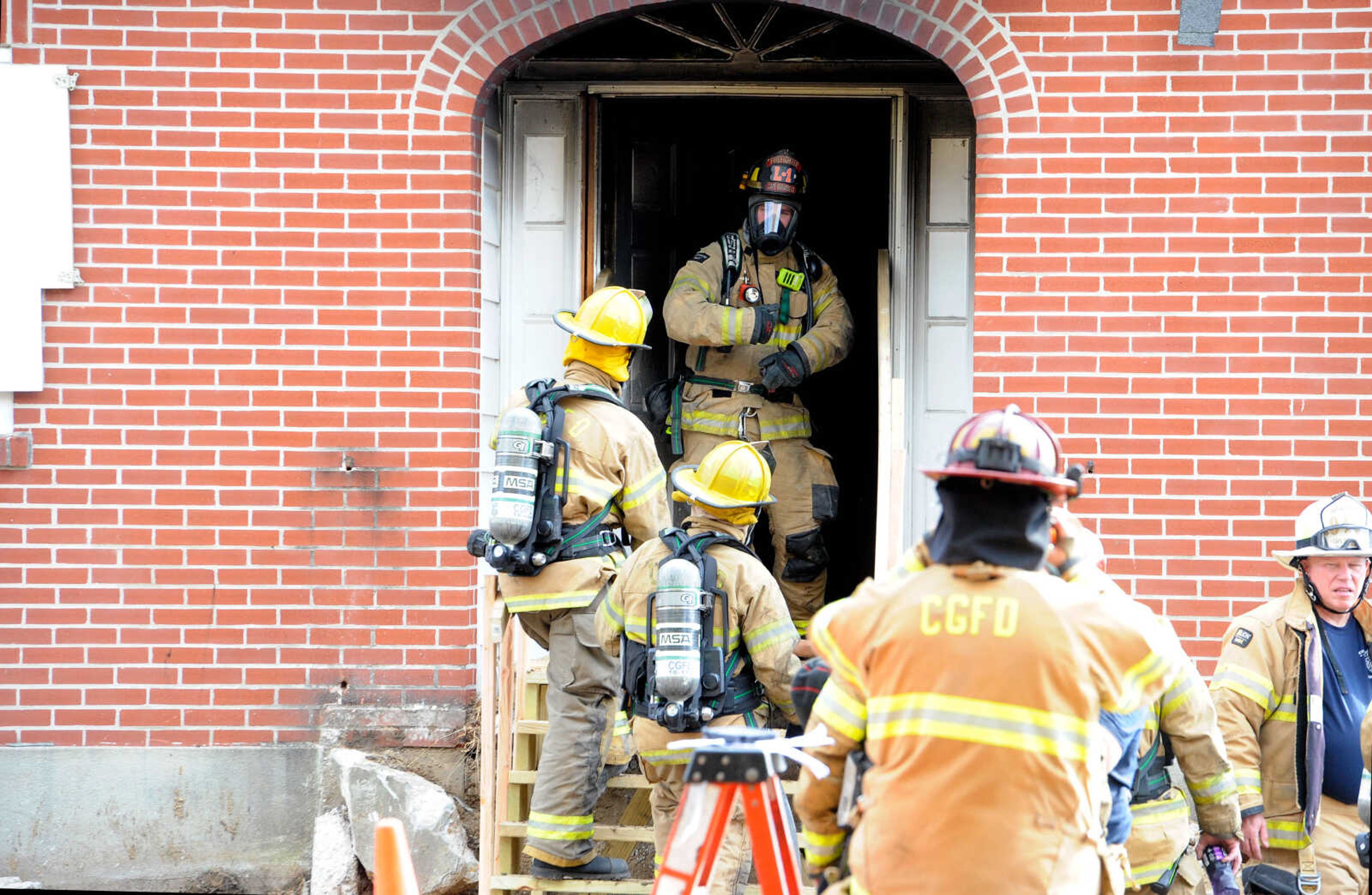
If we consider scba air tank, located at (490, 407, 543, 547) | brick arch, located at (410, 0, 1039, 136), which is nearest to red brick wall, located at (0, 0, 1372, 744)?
brick arch, located at (410, 0, 1039, 136)

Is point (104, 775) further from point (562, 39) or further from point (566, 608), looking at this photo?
point (562, 39)

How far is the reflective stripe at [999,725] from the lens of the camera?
2.83m

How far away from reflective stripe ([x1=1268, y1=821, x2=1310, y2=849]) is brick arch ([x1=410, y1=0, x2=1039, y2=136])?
9.72 feet

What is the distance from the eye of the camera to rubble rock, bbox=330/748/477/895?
6105 millimetres

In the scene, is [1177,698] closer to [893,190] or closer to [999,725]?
[999,725]

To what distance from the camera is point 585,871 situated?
571 centimetres

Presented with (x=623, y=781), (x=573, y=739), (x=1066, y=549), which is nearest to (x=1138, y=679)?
(x=1066, y=549)

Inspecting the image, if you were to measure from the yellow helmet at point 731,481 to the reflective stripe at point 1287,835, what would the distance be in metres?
1.93

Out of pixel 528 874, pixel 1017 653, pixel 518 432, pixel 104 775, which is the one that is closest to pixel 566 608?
pixel 518 432

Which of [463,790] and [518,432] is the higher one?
[518,432]

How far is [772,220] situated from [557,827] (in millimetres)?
3110

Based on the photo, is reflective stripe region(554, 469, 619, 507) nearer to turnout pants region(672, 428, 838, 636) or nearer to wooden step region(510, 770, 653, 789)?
wooden step region(510, 770, 653, 789)

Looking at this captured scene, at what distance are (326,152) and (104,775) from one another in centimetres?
286

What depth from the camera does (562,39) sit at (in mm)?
6617
